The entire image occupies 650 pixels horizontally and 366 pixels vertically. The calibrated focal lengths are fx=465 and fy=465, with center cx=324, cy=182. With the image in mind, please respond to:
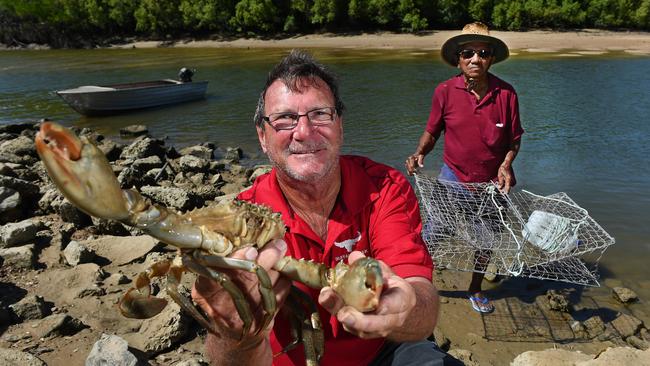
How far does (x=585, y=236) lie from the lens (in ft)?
19.5

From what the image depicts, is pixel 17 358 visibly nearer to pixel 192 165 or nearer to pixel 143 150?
pixel 192 165

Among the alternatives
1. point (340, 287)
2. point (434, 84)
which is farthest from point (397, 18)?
point (340, 287)

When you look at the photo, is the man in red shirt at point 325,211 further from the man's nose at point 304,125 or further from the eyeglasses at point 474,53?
the eyeglasses at point 474,53

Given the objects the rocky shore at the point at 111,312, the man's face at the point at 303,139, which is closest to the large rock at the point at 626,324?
the rocky shore at the point at 111,312

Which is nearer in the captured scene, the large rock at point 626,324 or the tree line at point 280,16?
the large rock at point 626,324

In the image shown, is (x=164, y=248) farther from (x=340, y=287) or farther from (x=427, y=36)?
(x=427, y=36)

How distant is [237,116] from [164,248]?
11461 millimetres

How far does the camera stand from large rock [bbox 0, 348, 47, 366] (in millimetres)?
3361

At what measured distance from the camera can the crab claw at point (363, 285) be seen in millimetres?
1948

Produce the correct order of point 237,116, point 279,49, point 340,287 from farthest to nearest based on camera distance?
1. point 279,49
2. point 237,116
3. point 340,287

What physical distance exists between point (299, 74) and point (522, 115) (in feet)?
44.2

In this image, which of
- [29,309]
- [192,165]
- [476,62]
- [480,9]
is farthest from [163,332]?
[480,9]

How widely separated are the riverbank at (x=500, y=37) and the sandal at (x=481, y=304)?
31.5 metres

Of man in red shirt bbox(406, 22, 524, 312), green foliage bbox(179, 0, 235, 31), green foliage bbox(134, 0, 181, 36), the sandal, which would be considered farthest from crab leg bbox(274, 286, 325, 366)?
green foliage bbox(134, 0, 181, 36)
